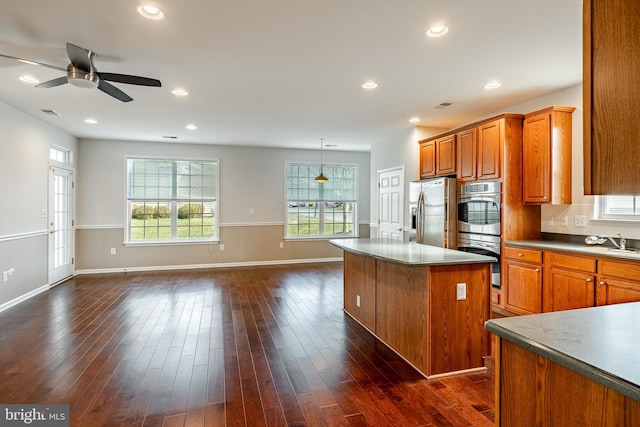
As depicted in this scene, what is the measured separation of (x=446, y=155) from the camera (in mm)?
4953

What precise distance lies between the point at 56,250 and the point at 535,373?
23.0 feet

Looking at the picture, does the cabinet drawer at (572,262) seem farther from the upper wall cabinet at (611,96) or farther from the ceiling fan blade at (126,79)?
the ceiling fan blade at (126,79)

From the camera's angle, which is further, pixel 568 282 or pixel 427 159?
pixel 427 159

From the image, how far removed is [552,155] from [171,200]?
657 centimetres

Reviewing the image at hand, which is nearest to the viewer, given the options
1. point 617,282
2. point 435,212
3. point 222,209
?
point 617,282

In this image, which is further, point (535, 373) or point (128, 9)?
point (128, 9)

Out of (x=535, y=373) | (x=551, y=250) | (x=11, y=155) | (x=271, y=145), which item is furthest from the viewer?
(x=271, y=145)

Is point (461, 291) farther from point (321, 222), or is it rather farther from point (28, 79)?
point (321, 222)

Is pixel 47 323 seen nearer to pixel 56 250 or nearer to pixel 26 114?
pixel 56 250

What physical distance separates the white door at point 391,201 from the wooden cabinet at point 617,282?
3.13m

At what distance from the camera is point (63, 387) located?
2.42 metres

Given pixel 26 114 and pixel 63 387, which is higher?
pixel 26 114

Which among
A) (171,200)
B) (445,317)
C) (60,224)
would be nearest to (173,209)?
(171,200)

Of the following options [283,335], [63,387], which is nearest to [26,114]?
[63,387]
